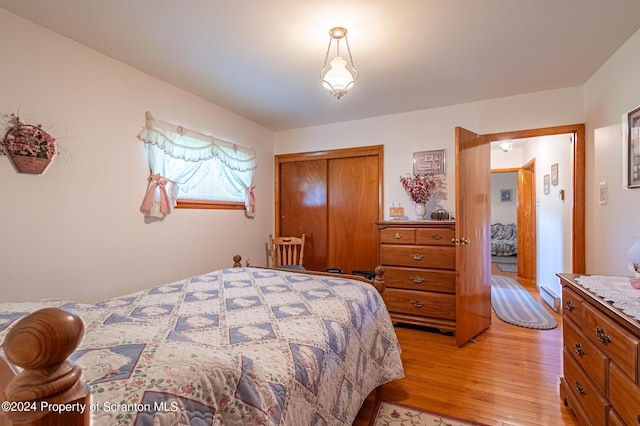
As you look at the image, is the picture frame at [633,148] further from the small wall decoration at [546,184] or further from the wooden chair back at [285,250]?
the wooden chair back at [285,250]

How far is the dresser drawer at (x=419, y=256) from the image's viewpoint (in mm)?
2883

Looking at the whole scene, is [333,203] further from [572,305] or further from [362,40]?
[572,305]

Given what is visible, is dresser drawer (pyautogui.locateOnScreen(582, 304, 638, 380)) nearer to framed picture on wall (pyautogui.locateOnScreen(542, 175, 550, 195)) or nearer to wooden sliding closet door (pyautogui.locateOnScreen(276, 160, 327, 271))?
wooden sliding closet door (pyautogui.locateOnScreen(276, 160, 327, 271))

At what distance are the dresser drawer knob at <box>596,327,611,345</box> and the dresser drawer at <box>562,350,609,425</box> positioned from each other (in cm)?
25

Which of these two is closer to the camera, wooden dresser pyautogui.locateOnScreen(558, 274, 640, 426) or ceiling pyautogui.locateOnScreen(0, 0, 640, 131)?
wooden dresser pyautogui.locateOnScreen(558, 274, 640, 426)

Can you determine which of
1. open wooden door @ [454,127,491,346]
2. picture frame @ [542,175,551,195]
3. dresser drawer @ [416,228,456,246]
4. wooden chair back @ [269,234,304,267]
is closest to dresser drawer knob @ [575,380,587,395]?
open wooden door @ [454,127,491,346]

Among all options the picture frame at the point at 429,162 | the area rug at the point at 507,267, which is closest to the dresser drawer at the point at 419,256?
the picture frame at the point at 429,162

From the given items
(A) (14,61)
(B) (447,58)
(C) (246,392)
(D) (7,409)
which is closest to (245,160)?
(A) (14,61)

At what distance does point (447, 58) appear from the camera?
7.43 ft

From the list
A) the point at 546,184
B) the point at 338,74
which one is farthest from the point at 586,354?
the point at 546,184

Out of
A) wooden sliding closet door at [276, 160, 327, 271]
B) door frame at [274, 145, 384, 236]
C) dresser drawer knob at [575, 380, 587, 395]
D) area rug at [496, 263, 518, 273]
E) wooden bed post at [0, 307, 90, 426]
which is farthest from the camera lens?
area rug at [496, 263, 518, 273]

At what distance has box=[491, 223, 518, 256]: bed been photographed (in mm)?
7324

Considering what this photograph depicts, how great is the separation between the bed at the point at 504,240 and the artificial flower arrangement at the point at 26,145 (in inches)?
326

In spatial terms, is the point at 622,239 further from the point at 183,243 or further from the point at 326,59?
the point at 183,243
